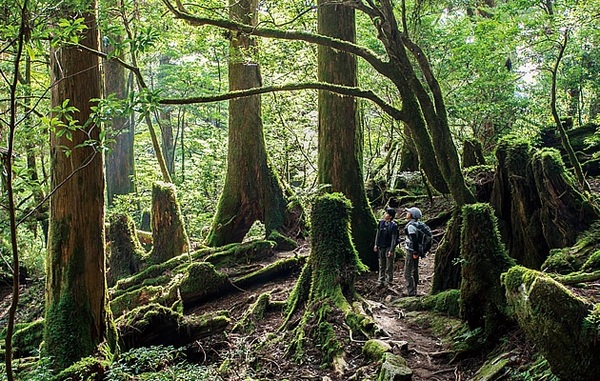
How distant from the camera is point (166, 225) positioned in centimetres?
1253

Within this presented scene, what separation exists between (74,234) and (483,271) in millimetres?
5132

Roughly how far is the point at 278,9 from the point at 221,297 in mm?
7195

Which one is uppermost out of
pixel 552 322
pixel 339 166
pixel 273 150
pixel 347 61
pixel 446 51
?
pixel 446 51

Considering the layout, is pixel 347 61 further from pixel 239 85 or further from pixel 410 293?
pixel 410 293

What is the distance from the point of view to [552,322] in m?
3.74

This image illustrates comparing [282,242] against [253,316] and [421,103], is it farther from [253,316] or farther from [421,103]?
[421,103]

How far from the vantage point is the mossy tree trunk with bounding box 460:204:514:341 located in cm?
552

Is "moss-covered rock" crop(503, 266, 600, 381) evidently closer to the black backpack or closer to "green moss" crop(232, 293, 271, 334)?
the black backpack

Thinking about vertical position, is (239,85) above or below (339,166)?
above

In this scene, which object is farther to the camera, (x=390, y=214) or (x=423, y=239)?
(x=390, y=214)

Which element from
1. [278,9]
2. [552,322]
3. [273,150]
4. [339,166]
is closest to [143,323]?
[339,166]

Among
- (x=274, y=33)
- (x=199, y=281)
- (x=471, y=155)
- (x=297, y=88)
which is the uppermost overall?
(x=274, y=33)

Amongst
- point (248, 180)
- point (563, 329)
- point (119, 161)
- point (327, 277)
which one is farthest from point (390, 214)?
point (119, 161)

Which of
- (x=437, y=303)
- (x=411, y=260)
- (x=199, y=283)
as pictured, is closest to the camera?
(x=437, y=303)
